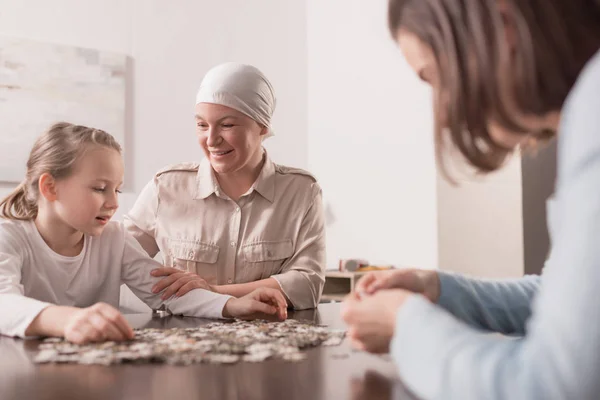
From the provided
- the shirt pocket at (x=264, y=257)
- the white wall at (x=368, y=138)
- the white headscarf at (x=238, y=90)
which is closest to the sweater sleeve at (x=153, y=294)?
the shirt pocket at (x=264, y=257)

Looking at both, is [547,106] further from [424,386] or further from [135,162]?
[135,162]

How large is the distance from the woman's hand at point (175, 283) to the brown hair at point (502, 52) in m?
1.14

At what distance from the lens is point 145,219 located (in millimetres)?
2252

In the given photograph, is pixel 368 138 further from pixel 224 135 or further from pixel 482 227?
pixel 224 135

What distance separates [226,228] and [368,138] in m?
2.44

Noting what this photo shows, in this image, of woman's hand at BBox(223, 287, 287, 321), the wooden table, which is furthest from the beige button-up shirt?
the wooden table

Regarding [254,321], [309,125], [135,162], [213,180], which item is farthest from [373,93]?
[254,321]

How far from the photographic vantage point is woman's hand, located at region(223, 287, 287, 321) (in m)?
1.54

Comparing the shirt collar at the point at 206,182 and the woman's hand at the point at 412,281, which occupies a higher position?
the shirt collar at the point at 206,182

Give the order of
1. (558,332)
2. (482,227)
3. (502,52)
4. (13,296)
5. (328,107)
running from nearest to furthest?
1. (558,332)
2. (502,52)
3. (13,296)
4. (482,227)
5. (328,107)

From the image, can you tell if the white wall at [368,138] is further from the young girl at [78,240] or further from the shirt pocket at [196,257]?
the young girl at [78,240]

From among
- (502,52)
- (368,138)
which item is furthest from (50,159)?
(368,138)

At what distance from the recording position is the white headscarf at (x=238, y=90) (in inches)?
84.7

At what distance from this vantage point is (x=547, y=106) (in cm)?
69
